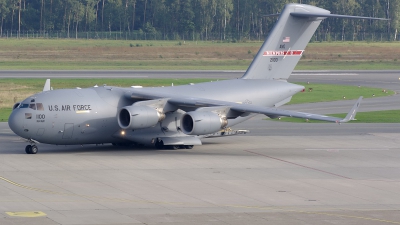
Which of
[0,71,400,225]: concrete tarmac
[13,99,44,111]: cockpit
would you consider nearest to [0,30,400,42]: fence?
[0,71,400,225]: concrete tarmac

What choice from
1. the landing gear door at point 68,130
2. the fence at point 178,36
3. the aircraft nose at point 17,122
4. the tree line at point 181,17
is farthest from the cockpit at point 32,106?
the tree line at point 181,17

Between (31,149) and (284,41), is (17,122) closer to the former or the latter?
(31,149)

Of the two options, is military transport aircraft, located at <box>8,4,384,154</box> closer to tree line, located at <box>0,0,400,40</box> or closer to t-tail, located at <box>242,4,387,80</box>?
t-tail, located at <box>242,4,387,80</box>

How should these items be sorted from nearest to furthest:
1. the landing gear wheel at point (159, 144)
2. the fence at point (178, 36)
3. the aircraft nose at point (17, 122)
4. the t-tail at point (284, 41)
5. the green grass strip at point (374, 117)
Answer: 1. the aircraft nose at point (17, 122)
2. the landing gear wheel at point (159, 144)
3. the t-tail at point (284, 41)
4. the green grass strip at point (374, 117)
5. the fence at point (178, 36)

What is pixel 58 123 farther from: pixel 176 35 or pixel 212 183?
pixel 176 35

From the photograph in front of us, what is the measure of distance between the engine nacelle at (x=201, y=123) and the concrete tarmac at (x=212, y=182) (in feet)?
3.65

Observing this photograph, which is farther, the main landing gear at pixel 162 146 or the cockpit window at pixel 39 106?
the main landing gear at pixel 162 146

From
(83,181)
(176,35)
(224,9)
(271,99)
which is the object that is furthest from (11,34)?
(83,181)

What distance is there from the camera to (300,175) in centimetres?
2725

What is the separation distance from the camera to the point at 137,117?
103ft

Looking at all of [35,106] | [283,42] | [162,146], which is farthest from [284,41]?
[35,106]

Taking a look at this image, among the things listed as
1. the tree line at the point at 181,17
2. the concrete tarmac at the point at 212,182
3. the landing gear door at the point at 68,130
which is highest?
the tree line at the point at 181,17

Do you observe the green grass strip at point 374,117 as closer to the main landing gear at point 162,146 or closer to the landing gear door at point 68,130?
the main landing gear at point 162,146

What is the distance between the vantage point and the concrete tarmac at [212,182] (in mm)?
20528
